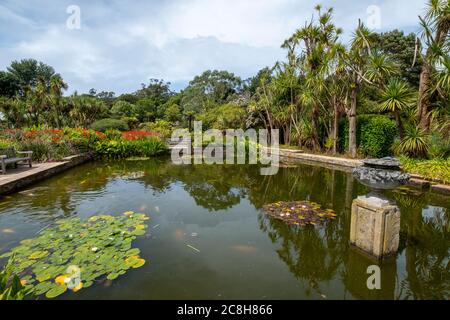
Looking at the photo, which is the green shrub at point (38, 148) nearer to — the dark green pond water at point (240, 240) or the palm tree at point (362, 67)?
the dark green pond water at point (240, 240)

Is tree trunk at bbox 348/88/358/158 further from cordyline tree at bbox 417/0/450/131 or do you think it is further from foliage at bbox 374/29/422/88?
foliage at bbox 374/29/422/88

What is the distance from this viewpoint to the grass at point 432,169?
18.6 ft

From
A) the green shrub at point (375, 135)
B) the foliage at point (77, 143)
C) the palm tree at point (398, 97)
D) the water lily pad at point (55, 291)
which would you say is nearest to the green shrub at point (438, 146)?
the palm tree at point (398, 97)

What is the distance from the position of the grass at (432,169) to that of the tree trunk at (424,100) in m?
1.53

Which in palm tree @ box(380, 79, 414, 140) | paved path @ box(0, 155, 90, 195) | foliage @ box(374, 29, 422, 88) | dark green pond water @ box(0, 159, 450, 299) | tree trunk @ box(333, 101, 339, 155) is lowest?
dark green pond water @ box(0, 159, 450, 299)

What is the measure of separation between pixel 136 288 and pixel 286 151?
10.5m

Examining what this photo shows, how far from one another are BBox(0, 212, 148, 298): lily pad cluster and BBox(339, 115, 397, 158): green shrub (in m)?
9.11

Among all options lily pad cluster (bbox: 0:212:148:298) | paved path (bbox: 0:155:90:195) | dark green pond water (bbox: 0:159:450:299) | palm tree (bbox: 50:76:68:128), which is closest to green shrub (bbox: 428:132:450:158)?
Result: dark green pond water (bbox: 0:159:450:299)

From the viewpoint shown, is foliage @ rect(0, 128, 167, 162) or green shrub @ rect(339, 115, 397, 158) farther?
green shrub @ rect(339, 115, 397, 158)

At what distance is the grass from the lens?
568 centimetres

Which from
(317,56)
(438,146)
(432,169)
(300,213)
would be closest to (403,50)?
(317,56)

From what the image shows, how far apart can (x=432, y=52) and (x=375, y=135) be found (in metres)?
3.24
